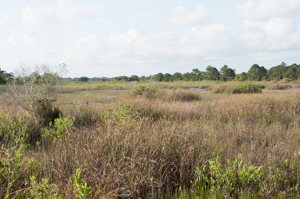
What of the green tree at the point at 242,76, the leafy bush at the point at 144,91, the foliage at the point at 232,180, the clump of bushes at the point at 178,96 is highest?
the green tree at the point at 242,76

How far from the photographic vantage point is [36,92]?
24.1 feet

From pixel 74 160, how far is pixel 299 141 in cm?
486

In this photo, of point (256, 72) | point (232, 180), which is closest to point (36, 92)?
point (232, 180)

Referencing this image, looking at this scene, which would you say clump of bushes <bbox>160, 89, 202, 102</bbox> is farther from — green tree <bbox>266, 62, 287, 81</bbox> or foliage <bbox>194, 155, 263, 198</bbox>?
green tree <bbox>266, 62, 287, 81</bbox>

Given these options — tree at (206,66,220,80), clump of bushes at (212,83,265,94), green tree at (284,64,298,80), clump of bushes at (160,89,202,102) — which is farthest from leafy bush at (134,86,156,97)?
green tree at (284,64,298,80)

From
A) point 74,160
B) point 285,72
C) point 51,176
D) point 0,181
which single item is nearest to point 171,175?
point 74,160

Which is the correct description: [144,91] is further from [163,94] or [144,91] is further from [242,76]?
[242,76]

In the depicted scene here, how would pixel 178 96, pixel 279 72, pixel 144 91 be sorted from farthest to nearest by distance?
pixel 279 72, pixel 178 96, pixel 144 91

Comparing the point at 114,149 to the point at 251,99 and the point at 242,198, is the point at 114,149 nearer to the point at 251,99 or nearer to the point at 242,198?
the point at 242,198

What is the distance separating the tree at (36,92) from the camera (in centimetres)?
711

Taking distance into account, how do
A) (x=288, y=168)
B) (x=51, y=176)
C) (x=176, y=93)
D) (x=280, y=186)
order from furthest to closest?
(x=176, y=93), (x=288, y=168), (x=280, y=186), (x=51, y=176)

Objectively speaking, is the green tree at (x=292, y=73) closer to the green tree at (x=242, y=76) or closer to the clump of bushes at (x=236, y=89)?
the green tree at (x=242, y=76)

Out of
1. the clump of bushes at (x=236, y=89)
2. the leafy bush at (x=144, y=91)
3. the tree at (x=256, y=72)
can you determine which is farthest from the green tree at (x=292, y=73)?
the leafy bush at (x=144, y=91)

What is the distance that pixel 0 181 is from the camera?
287cm
